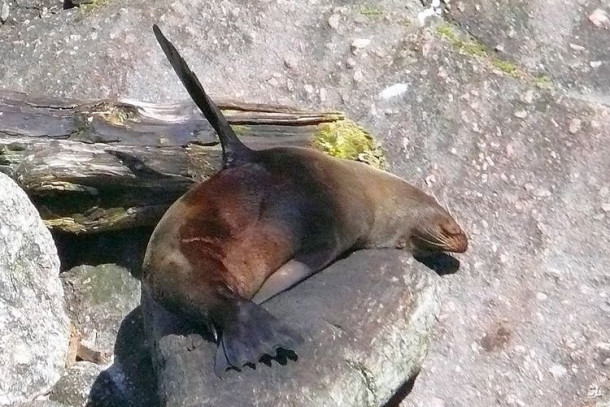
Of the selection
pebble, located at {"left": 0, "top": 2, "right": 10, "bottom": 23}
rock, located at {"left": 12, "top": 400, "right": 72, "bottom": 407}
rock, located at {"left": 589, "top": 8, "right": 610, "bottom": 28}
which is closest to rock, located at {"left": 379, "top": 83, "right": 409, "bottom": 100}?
rock, located at {"left": 589, "top": 8, "right": 610, "bottom": 28}

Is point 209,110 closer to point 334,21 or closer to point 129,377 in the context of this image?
point 129,377

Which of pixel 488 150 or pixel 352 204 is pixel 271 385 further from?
pixel 488 150

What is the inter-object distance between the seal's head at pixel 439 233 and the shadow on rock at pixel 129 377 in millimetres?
1237

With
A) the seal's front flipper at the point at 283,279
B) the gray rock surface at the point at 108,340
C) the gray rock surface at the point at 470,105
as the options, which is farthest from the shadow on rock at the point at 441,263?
the gray rock surface at the point at 108,340

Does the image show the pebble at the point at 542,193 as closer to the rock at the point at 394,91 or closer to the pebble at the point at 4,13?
the rock at the point at 394,91

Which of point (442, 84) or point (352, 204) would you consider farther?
point (442, 84)

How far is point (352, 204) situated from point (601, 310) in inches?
44.6

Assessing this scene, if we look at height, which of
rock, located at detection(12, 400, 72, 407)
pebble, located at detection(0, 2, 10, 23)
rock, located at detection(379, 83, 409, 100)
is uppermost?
rock, located at detection(379, 83, 409, 100)

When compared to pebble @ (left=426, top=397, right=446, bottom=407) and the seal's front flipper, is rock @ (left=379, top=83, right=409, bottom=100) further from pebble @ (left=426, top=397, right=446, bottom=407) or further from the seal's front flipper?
pebble @ (left=426, top=397, right=446, bottom=407)

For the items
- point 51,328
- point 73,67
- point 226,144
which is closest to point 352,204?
point 226,144

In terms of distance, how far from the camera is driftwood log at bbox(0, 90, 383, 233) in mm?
4227

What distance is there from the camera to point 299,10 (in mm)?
5164

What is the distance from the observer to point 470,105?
15.5 ft

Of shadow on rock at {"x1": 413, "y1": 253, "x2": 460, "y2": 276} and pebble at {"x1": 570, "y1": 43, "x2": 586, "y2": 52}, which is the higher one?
pebble at {"x1": 570, "y1": 43, "x2": 586, "y2": 52}
